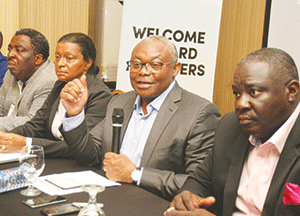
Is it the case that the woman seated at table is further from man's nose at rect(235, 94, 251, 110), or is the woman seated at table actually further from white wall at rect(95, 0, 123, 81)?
white wall at rect(95, 0, 123, 81)

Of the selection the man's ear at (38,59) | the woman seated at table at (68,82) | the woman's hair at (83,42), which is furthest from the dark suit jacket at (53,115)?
the man's ear at (38,59)

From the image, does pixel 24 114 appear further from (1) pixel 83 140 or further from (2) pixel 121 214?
(2) pixel 121 214

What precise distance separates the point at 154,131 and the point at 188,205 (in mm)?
719

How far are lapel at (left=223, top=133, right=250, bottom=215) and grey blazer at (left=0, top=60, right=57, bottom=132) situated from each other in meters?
2.28

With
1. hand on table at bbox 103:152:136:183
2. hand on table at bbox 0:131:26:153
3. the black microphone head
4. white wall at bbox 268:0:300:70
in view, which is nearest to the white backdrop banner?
white wall at bbox 268:0:300:70

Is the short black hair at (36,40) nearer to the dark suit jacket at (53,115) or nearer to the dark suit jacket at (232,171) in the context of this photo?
the dark suit jacket at (53,115)

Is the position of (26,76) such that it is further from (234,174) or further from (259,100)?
(259,100)

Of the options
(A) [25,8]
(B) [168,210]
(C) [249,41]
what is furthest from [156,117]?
(A) [25,8]

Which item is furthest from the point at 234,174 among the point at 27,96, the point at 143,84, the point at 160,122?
the point at 27,96

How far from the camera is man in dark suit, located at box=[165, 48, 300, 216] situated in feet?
4.74

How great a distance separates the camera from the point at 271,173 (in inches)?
60.7

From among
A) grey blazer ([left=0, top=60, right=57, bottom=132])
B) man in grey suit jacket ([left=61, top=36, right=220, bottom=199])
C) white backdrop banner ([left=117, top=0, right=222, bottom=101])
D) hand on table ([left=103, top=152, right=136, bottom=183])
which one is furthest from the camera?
white backdrop banner ([left=117, top=0, right=222, bottom=101])

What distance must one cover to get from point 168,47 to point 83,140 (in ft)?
2.58

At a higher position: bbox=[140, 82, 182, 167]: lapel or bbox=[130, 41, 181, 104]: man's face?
bbox=[130, 41, 181, 104]: man's face
